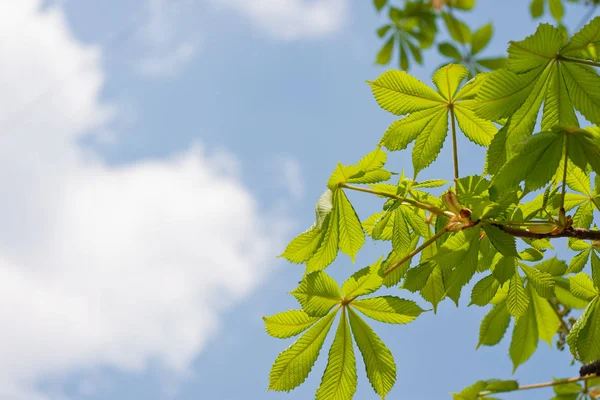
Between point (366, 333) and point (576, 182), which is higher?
point (576, 182)

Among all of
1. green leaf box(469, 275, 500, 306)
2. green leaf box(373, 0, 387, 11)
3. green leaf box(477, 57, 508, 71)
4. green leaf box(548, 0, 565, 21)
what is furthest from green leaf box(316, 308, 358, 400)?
green leaf box(548, 0, 565, 21)

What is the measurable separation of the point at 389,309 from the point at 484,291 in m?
0.33

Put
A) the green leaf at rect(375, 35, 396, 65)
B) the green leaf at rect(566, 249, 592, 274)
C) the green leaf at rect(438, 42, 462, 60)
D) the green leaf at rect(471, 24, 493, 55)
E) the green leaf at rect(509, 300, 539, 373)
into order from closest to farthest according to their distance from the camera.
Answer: the green leaf at rect(566, 249, 592, 274), the green leaf at rect(509, 300, 539, 373), the green leaf at rect(471, 24, 493, 55), the green leaf at rect(438, 42, 462, 60), the green leaf at rect(375, 35, 396, 65)

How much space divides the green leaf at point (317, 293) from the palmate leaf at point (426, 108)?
42 centimetres

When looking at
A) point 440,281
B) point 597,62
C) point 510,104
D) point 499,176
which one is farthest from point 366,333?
point 597,62

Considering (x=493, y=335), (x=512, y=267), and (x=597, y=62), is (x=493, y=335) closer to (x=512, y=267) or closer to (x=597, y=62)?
(x=512, y=267)

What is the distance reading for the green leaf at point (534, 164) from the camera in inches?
49.0

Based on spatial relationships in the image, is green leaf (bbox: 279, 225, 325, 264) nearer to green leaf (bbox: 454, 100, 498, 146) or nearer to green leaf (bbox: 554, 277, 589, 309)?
green leaf (bbox: 454, 100, 498, 146)

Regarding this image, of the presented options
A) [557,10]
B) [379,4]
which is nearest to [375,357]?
[379,4]

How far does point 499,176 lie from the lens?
129 cm

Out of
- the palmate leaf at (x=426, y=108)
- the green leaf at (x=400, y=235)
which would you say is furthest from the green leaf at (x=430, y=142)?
the green leaf at (x=400, y=235)

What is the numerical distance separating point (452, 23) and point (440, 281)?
6.01ft

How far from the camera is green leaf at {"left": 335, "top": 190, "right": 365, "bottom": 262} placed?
1636 mm

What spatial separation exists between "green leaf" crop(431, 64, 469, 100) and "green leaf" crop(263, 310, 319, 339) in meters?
0.79
